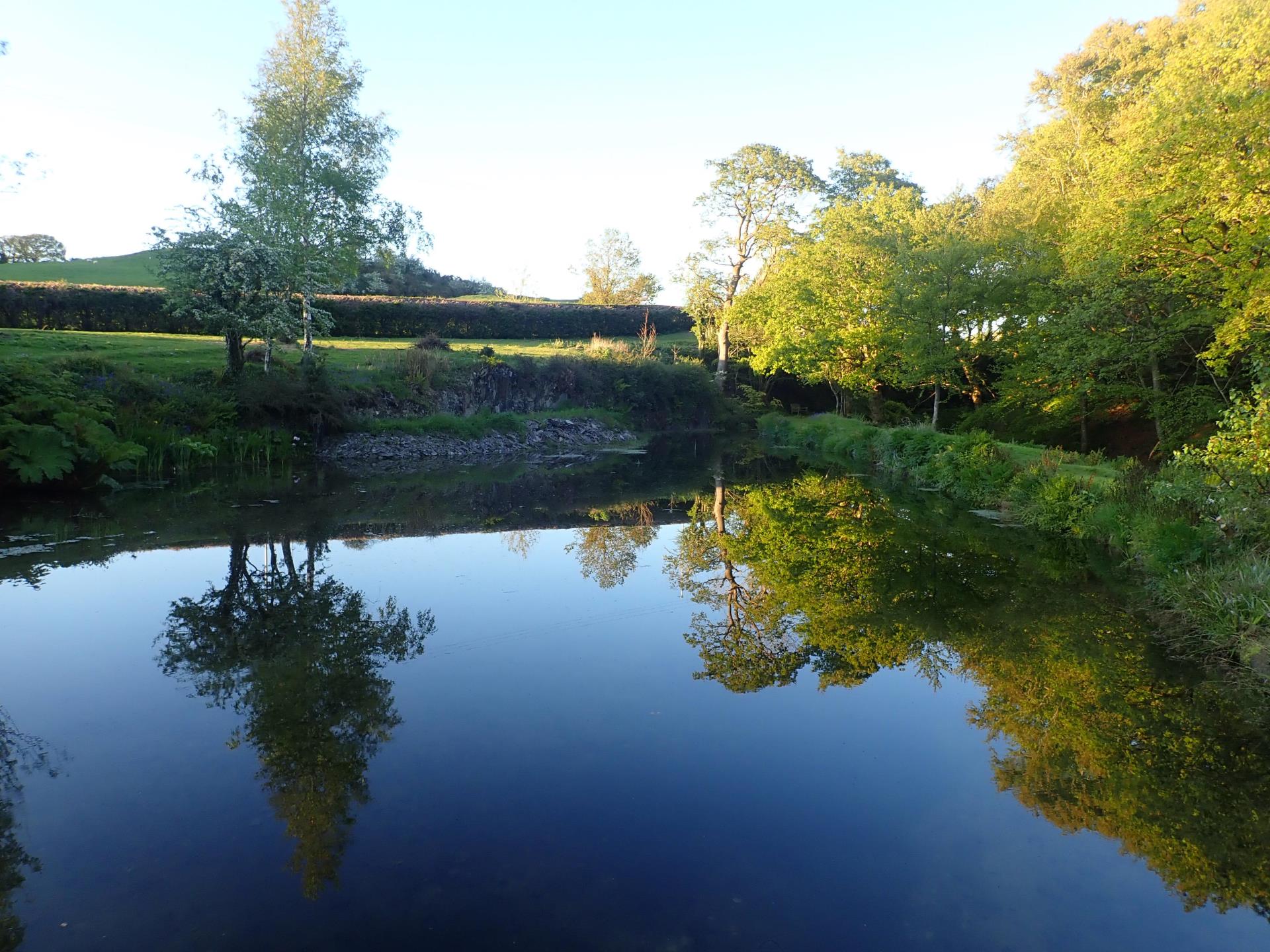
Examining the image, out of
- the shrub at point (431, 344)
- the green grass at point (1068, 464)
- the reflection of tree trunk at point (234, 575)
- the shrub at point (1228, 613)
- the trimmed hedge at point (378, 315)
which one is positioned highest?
the trimmed hedge at point (378, 315)

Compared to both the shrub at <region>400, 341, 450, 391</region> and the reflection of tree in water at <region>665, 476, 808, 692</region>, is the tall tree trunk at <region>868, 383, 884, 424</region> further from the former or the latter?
the reflection of tree in water at <region>665, 476, 808, 692</region>

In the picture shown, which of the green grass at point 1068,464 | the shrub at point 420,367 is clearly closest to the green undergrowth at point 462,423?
the shrub at point 420,367

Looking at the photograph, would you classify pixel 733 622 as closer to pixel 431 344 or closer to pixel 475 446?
pixel 475 446

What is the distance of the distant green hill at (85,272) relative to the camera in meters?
40.1

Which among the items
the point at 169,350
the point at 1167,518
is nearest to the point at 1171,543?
the point at 1167,518

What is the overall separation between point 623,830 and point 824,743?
5.73ft

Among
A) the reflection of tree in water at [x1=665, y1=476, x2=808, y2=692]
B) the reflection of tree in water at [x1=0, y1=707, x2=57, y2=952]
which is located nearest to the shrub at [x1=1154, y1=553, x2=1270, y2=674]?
the reflection of tree in water at [x1=665, y1=476, x2=808, y2=692]

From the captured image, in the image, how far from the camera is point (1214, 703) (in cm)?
583

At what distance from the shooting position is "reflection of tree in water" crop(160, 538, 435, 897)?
13.5ft

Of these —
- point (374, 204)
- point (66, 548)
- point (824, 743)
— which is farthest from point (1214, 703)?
point (374, 204)

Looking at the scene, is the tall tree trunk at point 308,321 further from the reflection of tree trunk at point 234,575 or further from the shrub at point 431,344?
the reflection of tree trunk at point 234,575

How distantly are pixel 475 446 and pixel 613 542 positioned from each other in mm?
14123

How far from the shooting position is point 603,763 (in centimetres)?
474

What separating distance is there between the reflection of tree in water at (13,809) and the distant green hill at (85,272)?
40264mm
